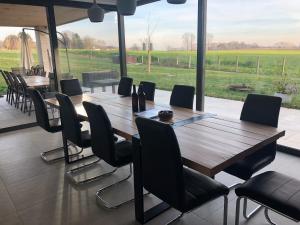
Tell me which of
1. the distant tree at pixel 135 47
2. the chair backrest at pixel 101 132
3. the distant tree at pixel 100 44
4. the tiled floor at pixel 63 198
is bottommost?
the tiled floor at pixel 63 198

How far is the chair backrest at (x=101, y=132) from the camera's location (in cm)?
211

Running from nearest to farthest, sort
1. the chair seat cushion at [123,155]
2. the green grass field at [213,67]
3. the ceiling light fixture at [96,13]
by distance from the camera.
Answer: the chair seat cushion at [123,155]
the ceiling light fixture at [96,13]
the green grass field at [213,67]

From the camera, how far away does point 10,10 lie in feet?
14.5

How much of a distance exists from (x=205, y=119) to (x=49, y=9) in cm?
381

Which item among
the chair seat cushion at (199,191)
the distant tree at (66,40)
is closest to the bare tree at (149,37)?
the distant tree at (66,40)

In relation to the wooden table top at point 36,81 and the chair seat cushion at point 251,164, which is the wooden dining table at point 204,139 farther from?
the wooden table top at point 36,81

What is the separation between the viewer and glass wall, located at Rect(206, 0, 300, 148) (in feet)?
10.7

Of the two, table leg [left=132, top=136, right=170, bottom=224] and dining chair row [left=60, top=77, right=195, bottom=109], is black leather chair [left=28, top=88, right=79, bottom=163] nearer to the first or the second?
dining chair row [left=60, top=77, right=195, bottom=109]

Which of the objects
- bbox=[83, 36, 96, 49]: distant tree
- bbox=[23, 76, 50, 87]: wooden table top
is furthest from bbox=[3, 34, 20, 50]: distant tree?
bbox=[83, 36, 96, 49]: distant tree

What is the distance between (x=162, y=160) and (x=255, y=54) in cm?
275

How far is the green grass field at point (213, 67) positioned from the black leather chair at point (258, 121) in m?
1.35

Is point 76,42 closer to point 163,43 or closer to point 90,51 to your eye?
point 90,51

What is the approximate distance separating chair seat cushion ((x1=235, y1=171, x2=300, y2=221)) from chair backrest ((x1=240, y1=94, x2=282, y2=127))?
543 mm

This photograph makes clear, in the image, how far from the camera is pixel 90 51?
17.8 feet
